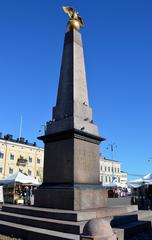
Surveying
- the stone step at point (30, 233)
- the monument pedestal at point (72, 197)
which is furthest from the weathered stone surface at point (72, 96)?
the stone step at point (30, 233)

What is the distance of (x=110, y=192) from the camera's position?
3359 cm

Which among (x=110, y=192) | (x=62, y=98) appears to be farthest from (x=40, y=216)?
(x=110, y=192)

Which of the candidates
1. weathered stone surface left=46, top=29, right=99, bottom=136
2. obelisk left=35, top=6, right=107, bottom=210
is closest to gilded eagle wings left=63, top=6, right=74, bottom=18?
weathered stone surface left=46, top=29, right=99, bottom=136

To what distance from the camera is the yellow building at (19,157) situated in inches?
2133

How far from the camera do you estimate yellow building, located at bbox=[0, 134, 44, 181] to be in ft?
178

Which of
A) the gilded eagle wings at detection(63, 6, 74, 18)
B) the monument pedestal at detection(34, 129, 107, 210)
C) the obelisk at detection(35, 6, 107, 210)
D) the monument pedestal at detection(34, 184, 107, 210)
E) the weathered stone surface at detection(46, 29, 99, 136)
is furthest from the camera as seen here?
the gilded eagle wings at detection(63, 6, 74, 18)

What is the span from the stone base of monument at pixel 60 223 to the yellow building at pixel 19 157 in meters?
46.5

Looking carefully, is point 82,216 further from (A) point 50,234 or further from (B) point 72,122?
(B) point 72,122

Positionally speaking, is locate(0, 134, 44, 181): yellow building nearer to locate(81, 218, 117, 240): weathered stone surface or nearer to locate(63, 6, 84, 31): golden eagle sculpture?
locate(63, 6, 84, 31): golden eagle sculpture

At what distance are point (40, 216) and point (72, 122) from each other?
3397 mm

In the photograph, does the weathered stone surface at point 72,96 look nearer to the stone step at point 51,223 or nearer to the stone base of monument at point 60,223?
the stone base of monument at point 60,223

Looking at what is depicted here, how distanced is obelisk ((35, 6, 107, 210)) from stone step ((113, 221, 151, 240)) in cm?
167

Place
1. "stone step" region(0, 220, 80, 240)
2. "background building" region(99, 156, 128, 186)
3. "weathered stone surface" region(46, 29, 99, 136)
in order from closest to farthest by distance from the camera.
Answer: "stone step" region(0, 220, 80, 240) → "weathered stone surface" region(46, 29, 99, 136) → "background building" region(99, 156, 128, 186)

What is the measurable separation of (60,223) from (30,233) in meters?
0.82
